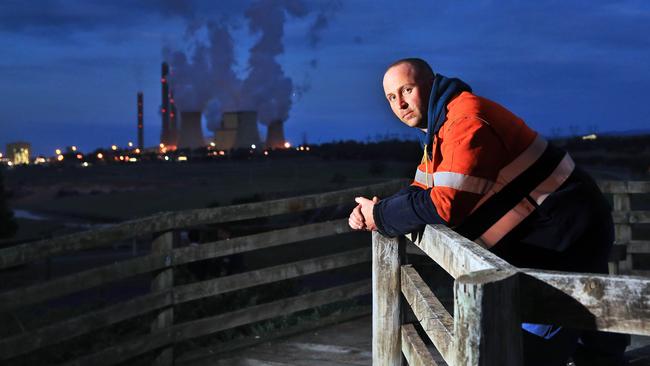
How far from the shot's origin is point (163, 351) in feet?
17.6

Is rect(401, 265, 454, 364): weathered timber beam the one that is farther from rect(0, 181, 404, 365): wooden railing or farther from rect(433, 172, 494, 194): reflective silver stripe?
rect(0, 181, 404, 365): wooden railing

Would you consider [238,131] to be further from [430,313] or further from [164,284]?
[430,313]

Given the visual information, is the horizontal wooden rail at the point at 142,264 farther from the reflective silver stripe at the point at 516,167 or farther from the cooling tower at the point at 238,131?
the cooling tower at the point at 238,131

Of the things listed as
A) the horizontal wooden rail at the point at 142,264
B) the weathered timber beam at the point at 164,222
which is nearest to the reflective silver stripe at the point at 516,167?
the weathered timber beam at the point at 164,222

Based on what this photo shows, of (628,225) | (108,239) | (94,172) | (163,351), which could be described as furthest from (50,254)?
(94,172)

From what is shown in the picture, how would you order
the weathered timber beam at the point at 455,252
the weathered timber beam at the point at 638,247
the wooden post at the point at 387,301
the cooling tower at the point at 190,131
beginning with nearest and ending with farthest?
the weathered timber beam at the point at 455,252 < the wooden post at the point at 387,301 < the weathered timber beam at the point at 638,247 < the cooling tower at the point at 190,131

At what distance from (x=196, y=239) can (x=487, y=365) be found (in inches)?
912

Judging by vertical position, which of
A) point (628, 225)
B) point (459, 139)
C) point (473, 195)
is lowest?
point (628, 225)

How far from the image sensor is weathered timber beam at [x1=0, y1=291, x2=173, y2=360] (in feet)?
14.6

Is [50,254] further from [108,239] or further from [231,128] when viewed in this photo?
[231,128]

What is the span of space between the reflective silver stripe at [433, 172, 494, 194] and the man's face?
0.53 metres

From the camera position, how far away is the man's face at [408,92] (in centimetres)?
297

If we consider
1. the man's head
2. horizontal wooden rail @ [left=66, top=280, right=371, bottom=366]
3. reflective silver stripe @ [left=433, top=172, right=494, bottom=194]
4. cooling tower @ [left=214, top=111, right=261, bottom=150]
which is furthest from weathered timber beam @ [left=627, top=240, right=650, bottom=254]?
cooling tower @ [left=214, top=111, right=261, bottom=150]

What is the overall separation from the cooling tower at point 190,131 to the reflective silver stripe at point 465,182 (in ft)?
310
